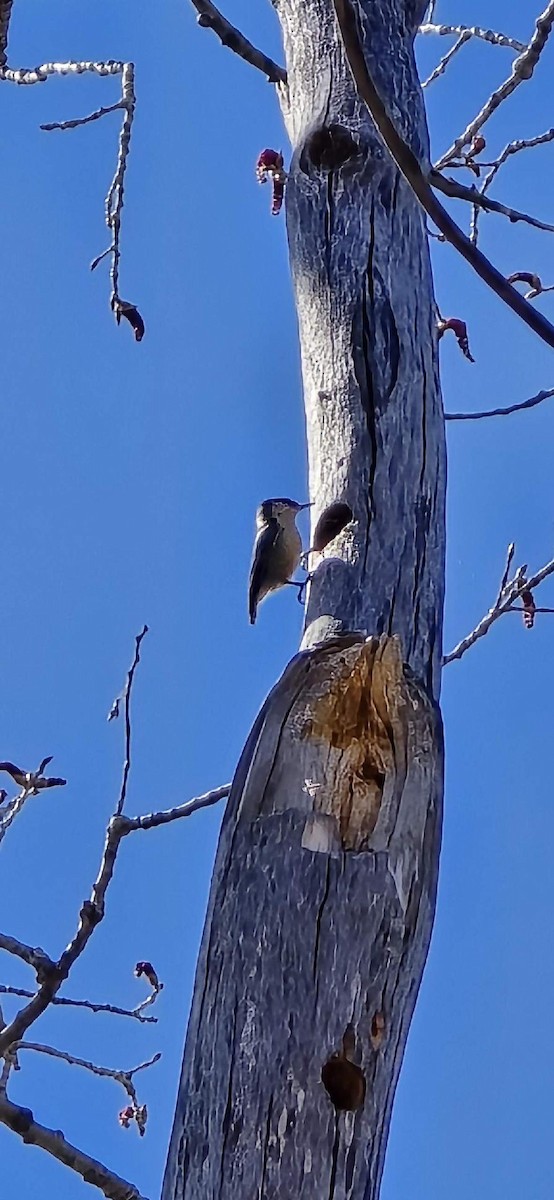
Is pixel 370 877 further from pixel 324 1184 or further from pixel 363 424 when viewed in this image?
pixel 363 424

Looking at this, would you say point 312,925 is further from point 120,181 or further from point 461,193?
point 120,181

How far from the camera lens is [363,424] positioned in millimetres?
2348

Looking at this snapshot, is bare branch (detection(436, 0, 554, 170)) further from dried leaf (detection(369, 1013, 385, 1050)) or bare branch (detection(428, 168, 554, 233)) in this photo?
dried leaf (detection(369, 1013, 385, 1050))

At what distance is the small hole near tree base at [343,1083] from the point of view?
1776mm

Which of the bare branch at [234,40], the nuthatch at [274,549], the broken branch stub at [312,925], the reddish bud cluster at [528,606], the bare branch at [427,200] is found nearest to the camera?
the bare branch at [427,200]

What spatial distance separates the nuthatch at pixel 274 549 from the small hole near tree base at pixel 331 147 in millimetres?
1559

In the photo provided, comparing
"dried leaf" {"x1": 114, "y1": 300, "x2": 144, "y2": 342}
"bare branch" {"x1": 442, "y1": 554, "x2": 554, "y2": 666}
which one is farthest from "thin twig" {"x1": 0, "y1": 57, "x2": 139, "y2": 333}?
"bare branch" {"x1": 442, "y1": 554, "x2": 554, "y2": 666}

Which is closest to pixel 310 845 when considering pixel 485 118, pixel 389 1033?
pixel 389 1033

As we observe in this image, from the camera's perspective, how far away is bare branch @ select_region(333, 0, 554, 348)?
4.44 feet

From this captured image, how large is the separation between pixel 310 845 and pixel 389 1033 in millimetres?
279

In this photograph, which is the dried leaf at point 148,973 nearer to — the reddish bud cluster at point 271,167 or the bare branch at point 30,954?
the bare branch at point 30,954

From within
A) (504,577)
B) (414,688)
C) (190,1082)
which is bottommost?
(190,1082)

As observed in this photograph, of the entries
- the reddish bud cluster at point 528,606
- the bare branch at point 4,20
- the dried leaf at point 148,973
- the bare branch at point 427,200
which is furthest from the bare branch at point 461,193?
the dried leaf at point 148,973

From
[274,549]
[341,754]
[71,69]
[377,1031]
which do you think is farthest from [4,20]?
[274,549]
